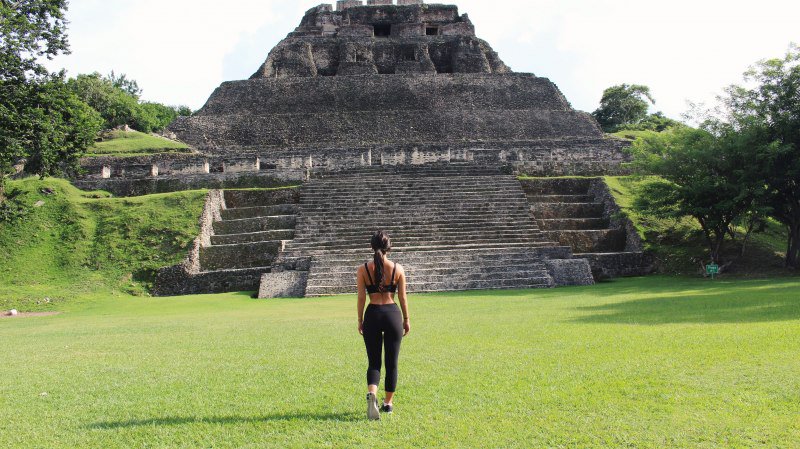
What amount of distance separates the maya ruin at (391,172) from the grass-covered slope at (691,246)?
0.48 m

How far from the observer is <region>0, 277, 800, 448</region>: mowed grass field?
373 centimetres

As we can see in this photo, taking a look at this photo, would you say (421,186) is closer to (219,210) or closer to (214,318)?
(219,210)

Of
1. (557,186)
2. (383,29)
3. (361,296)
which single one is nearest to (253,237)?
(557,186)

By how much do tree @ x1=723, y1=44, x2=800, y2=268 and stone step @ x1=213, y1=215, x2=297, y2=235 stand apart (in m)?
11.0

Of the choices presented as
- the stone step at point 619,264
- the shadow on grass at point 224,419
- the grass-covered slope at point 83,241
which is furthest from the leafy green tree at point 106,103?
the shadow on grass at point 224,419

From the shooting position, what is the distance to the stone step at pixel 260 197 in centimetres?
1889

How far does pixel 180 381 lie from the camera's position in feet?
17.2

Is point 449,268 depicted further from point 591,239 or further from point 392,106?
point 392,106

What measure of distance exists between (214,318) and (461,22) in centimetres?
2991

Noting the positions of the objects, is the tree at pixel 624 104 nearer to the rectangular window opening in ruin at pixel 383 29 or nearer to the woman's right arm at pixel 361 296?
the rectangular window opening in ruin at pixel 383 29

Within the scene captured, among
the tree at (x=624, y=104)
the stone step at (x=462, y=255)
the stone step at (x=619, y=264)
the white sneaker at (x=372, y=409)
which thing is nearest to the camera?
the white sneaker at (x=372, y=409)

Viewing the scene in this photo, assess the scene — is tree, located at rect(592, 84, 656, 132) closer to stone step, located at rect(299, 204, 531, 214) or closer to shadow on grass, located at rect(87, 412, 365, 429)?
stone step, located at rect(299, 204, 531, 214)

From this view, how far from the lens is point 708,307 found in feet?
28.1

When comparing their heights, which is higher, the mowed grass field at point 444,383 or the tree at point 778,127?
the tree at point 778,127
